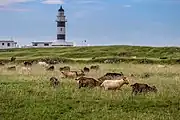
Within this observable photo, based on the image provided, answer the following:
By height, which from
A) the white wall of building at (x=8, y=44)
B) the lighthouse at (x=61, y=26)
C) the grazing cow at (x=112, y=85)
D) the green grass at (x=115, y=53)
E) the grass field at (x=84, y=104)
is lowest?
the grass field at (x=84, y=104)

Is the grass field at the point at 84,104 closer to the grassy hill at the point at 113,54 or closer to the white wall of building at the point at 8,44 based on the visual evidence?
the grassy hill at the point at 113,54

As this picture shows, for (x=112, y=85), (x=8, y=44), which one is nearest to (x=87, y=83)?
(x=112, y=85)

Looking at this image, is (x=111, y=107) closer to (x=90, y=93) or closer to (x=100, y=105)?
(x=100, y=105)

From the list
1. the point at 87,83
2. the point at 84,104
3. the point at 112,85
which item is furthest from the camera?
the point at 87,83

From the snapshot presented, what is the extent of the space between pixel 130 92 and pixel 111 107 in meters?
3.33

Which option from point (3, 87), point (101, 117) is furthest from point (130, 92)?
point (3, 87)

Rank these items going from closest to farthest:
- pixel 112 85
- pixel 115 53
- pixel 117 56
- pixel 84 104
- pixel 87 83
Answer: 1. pixel 84 104
2. pixel 112 85
3. pixel 87 83
4. pixel 117 56
5. pixel 115 53

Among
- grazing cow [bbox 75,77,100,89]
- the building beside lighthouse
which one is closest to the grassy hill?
grazing cow [bbox 75,77,100,89]

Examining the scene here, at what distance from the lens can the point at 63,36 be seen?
14262cm

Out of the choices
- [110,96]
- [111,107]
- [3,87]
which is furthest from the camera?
[3,87]

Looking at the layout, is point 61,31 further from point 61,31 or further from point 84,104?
point 84,104

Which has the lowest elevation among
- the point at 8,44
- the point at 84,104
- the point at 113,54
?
the point at 84,104

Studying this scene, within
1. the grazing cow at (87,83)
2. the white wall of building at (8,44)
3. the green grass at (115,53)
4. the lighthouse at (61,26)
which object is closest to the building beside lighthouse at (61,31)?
the lighthouse at (61,26)

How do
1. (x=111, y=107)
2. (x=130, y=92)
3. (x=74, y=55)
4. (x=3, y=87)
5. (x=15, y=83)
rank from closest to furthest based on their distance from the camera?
(x=111, y=107), (x=130, y=92), (x=3, y=87), (x=15, y=83), (x=74, y=55)
